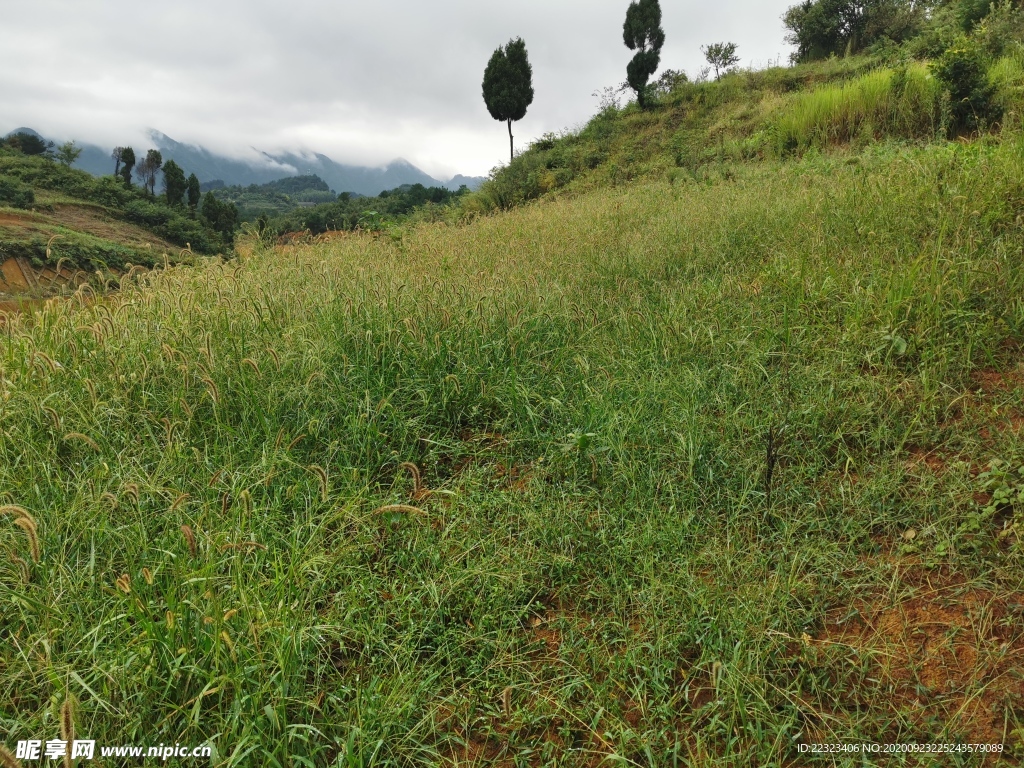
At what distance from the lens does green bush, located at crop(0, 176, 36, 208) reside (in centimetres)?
710

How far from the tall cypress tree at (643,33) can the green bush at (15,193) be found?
21.0 m

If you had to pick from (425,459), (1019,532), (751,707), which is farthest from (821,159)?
(751,707)

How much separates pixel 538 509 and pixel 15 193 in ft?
29.9

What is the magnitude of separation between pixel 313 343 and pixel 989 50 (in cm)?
1414

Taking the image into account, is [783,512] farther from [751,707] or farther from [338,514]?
[338,514]

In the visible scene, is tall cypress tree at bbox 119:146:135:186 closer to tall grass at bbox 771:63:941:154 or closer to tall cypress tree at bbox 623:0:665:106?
tall grass at bbox 771:63:941:154

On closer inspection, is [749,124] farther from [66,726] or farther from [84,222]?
[66,726]

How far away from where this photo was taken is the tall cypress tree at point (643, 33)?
22031 millimetres

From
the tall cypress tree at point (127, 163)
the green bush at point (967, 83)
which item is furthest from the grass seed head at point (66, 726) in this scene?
the tall cypress tree at point (127, 163)

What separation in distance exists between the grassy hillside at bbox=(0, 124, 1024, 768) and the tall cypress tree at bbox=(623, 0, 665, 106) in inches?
804

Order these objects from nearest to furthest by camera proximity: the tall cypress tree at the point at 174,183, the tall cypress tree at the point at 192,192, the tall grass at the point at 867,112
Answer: the tall grass at the point at 867,112, the tall cypress tree at the point at 174,183, the tall cypress tree at the point at 192,192

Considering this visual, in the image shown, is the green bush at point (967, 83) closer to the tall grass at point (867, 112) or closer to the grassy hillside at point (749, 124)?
the grassy hillside at point (749, 124)

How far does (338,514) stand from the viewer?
2.32 meters

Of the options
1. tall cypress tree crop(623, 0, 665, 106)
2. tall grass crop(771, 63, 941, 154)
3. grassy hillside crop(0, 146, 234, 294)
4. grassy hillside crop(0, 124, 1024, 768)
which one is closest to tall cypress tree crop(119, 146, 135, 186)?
grassy hillside crop(0, 146, 234, 294)
